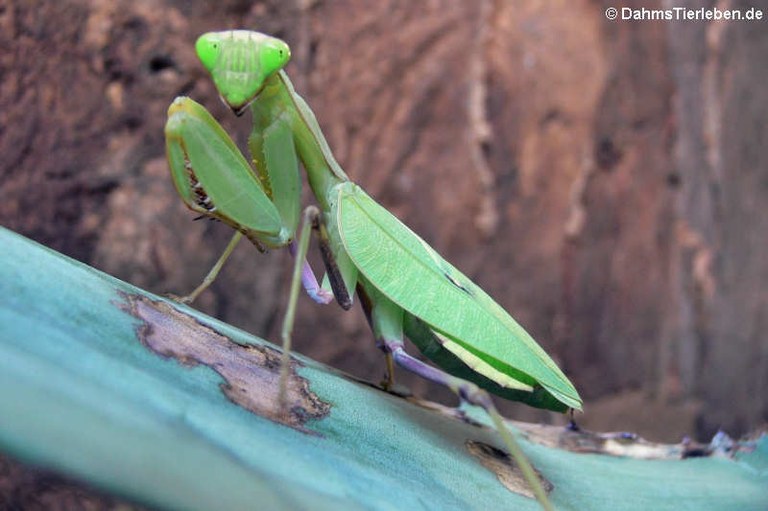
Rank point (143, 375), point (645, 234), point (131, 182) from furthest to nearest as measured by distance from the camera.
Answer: point (645, 234)
point (131, 182)
point (143, 375)

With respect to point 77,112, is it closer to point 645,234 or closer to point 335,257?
point 335,257

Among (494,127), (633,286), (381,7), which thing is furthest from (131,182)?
(633,286)

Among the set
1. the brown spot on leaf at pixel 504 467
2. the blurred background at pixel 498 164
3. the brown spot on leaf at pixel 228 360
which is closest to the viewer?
the brown spot on leaf at pixel 228 360

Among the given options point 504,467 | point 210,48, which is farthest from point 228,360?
point 210,48

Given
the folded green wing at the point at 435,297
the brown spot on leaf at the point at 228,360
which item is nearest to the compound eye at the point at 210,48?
the folded green wing at the point at 435,297

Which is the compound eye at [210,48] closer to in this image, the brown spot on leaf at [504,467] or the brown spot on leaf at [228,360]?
the brown spot on leaf at [228,360]

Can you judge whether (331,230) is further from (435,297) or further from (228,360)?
(228,360)
